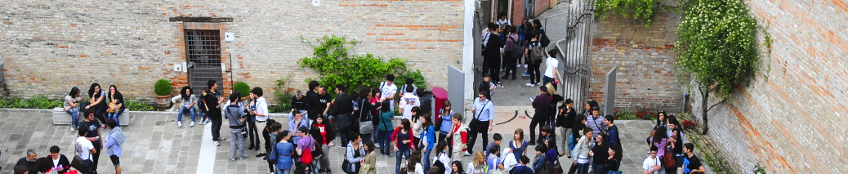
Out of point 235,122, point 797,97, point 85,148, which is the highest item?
point 797,97

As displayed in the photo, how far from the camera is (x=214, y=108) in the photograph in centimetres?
1745

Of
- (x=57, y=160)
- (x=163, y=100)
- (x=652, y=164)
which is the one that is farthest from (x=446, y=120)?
(x=163, y=100)

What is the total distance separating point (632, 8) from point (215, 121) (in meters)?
7.71

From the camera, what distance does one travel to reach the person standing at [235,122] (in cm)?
1656

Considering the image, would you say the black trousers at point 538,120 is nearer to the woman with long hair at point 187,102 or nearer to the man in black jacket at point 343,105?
the man in black jacket at point 343,105

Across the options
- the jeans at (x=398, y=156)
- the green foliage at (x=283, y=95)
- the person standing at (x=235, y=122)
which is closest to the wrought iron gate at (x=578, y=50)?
the jeans at (x=398, y=156)

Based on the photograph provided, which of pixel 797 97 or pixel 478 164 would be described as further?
pixel 478 164

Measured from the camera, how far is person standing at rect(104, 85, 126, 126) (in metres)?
18.2

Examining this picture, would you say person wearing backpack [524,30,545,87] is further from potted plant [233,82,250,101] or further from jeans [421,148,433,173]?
potted plant [233,82,250,101]

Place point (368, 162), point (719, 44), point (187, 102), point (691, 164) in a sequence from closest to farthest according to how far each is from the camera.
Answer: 1. point (368, 162)
2. point (691, 164)
3. point (719, 44)
4. point (187, 102)

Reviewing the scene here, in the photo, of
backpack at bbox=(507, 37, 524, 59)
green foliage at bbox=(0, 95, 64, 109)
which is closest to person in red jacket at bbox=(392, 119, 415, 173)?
backpack at bbox=(507, 37, 524, 59)

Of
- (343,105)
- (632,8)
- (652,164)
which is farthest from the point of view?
(632,8)

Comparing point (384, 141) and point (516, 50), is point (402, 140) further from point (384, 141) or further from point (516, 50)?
point (516, 50)

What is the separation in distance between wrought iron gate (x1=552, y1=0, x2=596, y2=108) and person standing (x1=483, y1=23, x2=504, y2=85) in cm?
161
